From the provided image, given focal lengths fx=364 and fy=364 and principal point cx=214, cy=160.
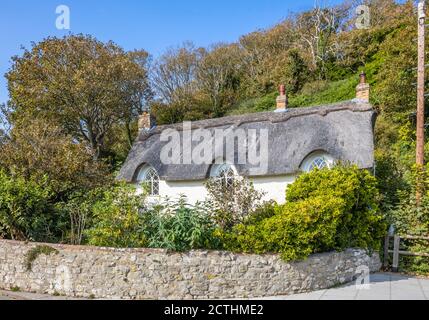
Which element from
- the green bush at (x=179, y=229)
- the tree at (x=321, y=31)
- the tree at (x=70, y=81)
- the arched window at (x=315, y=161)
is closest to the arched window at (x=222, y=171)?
the arched window at (x=315, y=161)

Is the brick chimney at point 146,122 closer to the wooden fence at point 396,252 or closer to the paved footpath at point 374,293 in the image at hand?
the paved footpath at point 374,293

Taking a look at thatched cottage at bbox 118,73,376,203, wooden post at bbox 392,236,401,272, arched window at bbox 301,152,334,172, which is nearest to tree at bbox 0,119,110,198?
thatched cottage at bbox 118,73,376,203

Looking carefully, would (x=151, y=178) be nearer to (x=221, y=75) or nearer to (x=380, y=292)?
(x=380, y=292)

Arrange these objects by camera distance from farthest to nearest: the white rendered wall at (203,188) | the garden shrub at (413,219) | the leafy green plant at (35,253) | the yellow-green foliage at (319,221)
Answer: the white rendered wall at (203,188) < the garden shrub at (413,219) < the leafy green plant at (35,253) < the yellow-green foliage at (319,221)

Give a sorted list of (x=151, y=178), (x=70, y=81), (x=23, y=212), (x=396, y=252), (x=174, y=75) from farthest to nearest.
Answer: (x=174, y=75) < (x=70, y=81) < (x=151, y=178) < (x=23, y=212) < (x=396, y=252)

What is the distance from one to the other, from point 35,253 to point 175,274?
3.75 meters

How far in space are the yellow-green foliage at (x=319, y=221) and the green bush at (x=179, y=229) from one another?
1.59 feet

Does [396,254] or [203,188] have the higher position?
[203,188]

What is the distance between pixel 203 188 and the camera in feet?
51.3

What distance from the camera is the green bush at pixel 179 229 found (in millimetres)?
8352

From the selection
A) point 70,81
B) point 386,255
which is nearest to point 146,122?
point 70,81

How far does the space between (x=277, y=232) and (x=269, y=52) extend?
89.6ft

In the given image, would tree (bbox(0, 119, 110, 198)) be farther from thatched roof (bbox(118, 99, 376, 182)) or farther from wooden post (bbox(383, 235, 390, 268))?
wooden post (bbox(383, 235, 390, 268))

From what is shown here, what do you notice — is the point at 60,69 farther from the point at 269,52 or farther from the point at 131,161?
the point at 269,52
